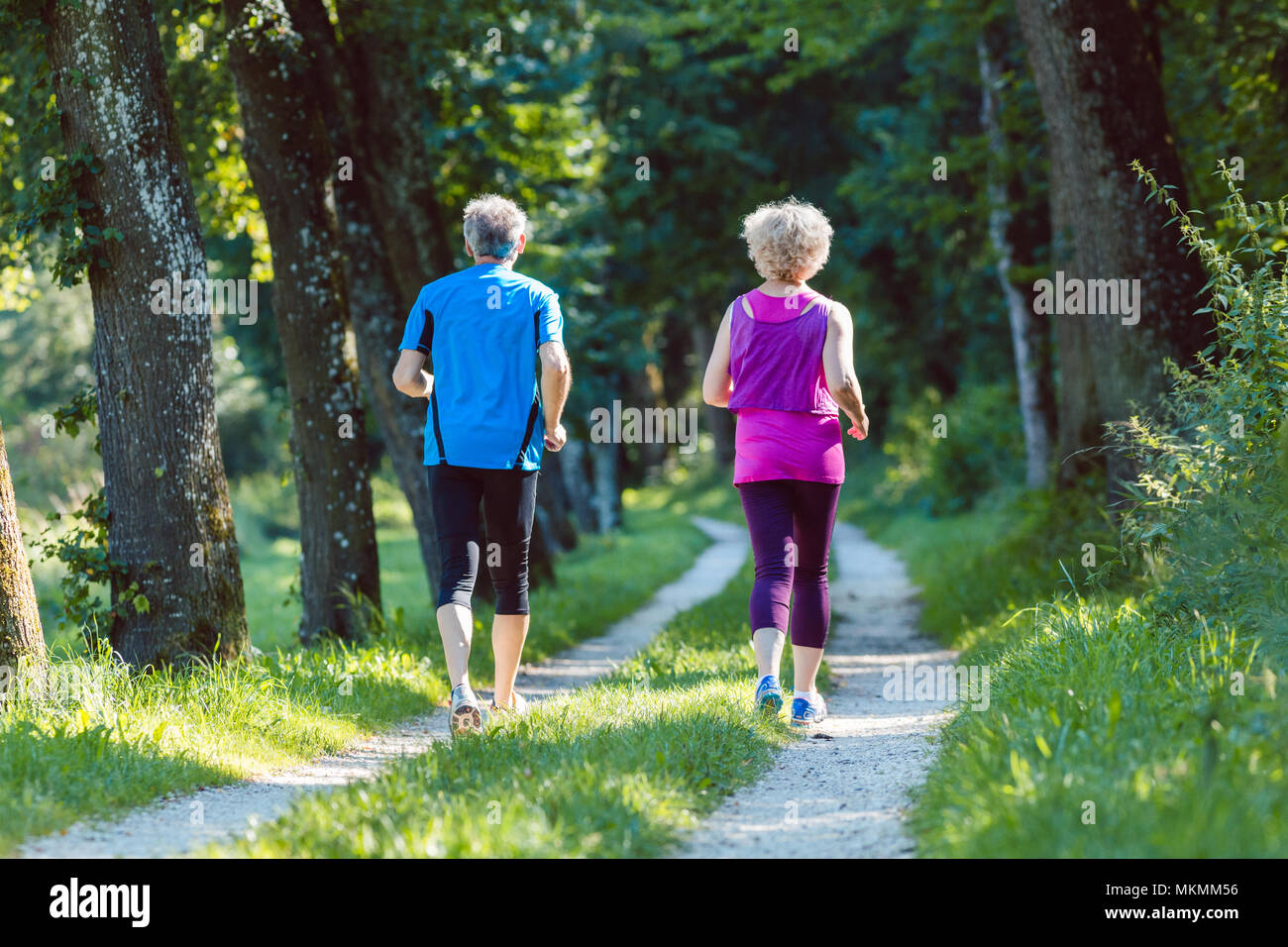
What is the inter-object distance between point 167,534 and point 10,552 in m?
0.86

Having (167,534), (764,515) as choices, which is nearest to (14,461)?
(167,534)

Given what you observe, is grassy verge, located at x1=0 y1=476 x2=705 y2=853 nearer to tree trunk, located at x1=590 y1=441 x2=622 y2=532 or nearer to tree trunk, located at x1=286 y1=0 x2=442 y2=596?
tree trunk, located at x1=286 y1=0 x2=442 y2=596

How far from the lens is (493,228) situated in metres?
5.74

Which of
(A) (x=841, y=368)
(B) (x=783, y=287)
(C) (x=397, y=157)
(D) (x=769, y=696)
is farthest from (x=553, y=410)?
(C) (x=397, y=157)

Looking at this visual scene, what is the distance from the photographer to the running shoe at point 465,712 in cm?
527

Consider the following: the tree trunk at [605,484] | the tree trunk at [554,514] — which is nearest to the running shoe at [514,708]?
the tree trunk at [554,514]

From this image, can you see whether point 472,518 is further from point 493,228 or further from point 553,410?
point 493,228

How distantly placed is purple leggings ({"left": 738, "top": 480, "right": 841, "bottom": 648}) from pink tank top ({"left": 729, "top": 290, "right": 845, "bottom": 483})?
0.31 ft

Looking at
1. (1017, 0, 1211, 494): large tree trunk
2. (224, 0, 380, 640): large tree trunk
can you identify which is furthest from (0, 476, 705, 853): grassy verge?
(1017, 0, 1211, 494): large tree trunk

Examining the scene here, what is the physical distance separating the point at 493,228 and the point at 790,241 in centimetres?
144

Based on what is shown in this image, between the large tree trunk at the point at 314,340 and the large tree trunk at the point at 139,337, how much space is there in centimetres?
189
